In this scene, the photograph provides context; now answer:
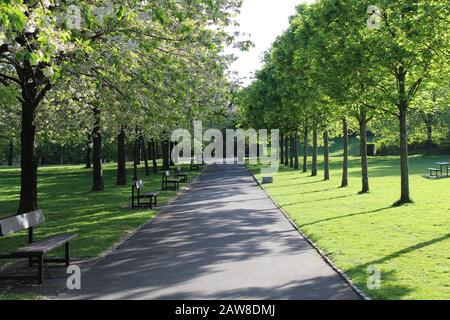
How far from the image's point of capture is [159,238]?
43.2ft

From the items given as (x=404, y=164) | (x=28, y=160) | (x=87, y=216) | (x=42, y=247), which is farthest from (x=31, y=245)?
(x=404, y=164)

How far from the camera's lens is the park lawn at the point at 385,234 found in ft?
27.8

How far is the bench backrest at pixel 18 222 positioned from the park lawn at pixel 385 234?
19.2 feet

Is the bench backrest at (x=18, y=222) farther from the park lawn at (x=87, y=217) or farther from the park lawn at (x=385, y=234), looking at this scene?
the park lawn at (x=385, y=234)

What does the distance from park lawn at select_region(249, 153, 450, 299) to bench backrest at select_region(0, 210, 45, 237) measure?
5.86 meters

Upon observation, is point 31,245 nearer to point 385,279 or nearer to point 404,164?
point 385,279

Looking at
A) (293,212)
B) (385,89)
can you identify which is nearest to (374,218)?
(293,212)

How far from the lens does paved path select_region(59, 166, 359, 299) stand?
26.1 feet

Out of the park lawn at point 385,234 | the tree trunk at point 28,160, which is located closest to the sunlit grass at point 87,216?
the tree trunk at point 28,160

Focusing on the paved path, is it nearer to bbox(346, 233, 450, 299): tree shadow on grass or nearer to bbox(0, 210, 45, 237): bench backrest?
bbox(346, 233, 450, 299): tree shadow on grass

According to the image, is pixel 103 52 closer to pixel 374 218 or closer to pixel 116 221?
pixel 116 221

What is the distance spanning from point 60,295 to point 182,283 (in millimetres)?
1846

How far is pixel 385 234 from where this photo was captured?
13.1m

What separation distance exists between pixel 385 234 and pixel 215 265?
5231 mm
